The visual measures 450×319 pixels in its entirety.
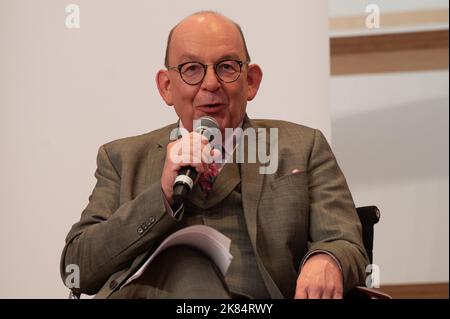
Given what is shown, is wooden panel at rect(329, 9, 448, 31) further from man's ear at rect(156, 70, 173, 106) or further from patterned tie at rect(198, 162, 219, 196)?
patterned tie at rect(198, 162, 219, 196)

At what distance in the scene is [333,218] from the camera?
81.7 inches

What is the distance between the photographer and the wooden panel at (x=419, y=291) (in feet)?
14.4

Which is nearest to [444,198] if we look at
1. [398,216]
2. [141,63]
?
[398,216]

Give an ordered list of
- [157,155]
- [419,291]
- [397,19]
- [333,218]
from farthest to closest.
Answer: [419,291], [397,19], [157,155], [333,218]

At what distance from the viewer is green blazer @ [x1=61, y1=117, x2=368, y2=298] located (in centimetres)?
195

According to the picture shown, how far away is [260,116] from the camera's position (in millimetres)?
2996

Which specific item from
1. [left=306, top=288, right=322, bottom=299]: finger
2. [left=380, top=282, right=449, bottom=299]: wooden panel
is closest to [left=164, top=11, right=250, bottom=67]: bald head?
[left=306, top=288, right=322, bottom=299]: finger

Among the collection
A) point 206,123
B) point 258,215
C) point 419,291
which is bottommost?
point 419,291

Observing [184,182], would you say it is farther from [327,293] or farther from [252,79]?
[252,79]

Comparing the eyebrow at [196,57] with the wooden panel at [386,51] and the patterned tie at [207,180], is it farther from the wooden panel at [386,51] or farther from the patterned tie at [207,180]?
the wooden panel at [386,51]

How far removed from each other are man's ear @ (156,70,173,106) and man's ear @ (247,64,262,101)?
227 millimetres

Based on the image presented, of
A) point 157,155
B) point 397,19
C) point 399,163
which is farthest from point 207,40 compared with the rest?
point 399,163

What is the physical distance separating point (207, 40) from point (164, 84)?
0.80ft
